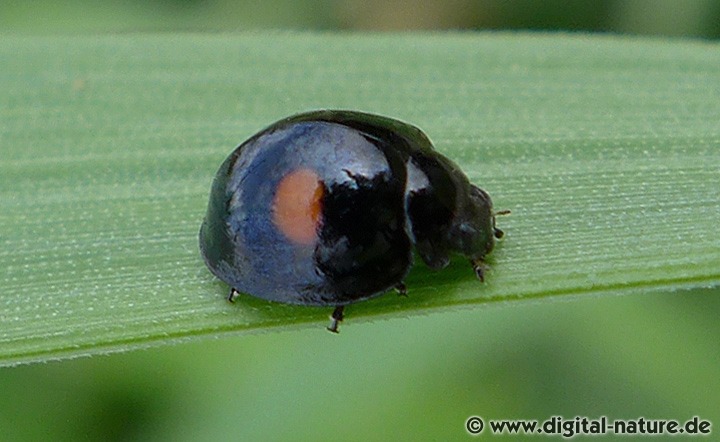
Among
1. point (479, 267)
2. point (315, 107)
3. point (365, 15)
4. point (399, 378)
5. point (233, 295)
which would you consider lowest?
point (399, 378)

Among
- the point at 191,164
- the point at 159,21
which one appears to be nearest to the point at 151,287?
the point at 191,164

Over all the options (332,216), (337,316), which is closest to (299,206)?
(332,216)

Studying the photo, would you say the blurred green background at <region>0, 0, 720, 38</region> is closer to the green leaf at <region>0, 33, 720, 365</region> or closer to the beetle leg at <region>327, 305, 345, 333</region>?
the green leaf at <region>0, 33, 720, 365</region>

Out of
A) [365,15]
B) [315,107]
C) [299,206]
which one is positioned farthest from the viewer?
[365,15]

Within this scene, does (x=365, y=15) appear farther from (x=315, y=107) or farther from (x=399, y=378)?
(x=399, y=378)

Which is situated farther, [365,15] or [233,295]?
[365,15]

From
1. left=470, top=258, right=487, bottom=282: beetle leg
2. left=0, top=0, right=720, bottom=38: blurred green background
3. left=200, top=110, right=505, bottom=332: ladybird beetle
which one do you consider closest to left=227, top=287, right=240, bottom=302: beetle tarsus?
left=200, top=110, right=505, bottom=332: ladybird beetle

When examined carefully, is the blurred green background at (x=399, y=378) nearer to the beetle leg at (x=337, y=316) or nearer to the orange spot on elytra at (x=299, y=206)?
the beetle leg at (x=337, y=316)

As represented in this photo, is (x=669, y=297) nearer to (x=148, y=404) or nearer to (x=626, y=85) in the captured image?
(x=626, y=85)

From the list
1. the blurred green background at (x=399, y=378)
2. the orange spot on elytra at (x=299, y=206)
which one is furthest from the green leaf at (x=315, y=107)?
the blurred green background at (x=399, y=378)
